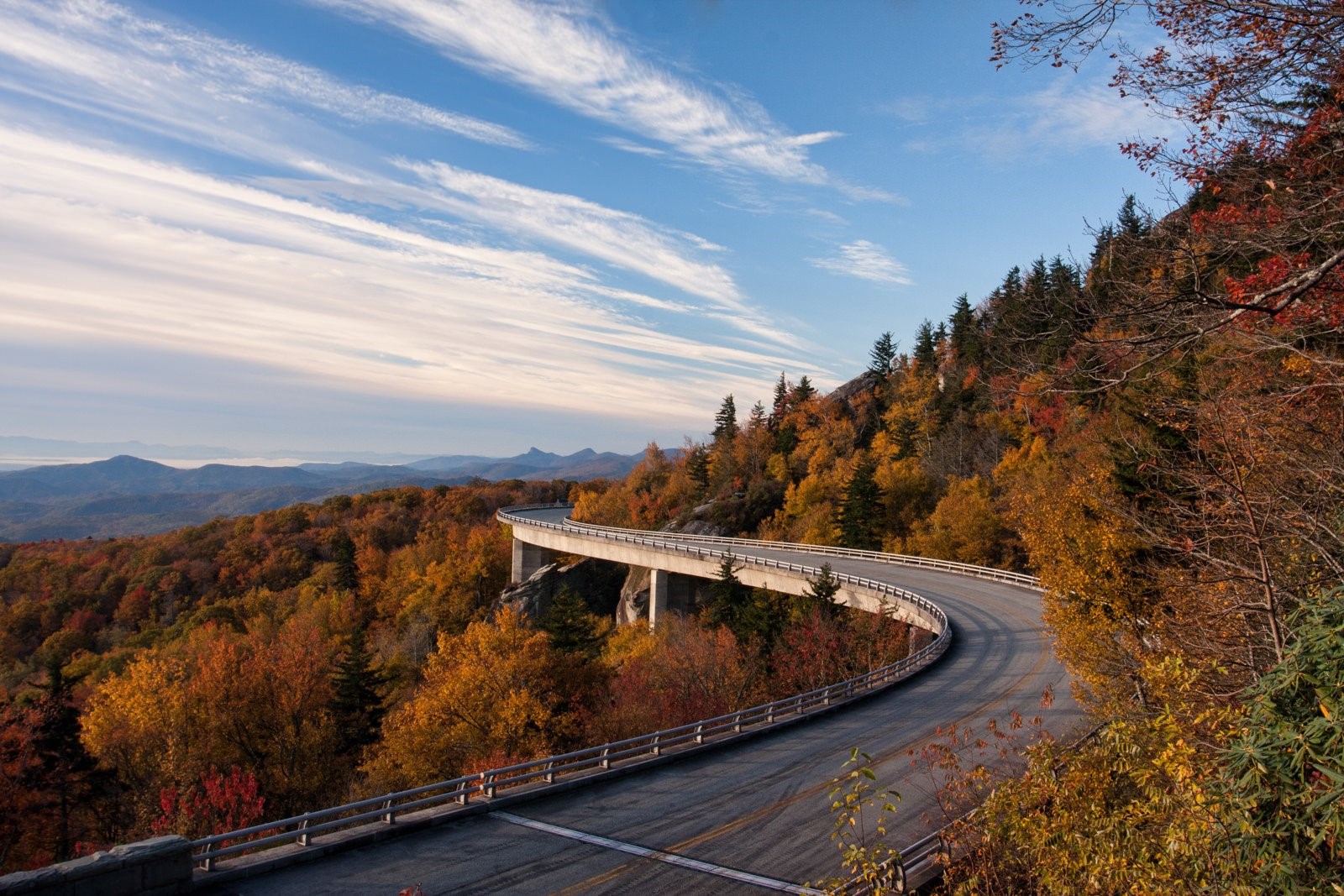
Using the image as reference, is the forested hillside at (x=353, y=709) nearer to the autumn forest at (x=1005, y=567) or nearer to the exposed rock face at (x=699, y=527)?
the autumn forest at (x=1005, y=567)

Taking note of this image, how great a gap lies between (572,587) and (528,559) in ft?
38.7

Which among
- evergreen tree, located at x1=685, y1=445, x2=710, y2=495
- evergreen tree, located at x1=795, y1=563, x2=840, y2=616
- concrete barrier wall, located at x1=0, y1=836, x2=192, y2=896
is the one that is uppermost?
evergreen tree, located at x1=685, y1=445, x2=710, y2=495

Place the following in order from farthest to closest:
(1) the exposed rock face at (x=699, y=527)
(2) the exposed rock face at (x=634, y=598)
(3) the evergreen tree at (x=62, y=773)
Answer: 1. (1) the exposed rock face at (x=699, y=527)
2. (2) the exposed rock face at (x=634, y=598)
3. (3) the evergreen tree at (x=62, y=773)

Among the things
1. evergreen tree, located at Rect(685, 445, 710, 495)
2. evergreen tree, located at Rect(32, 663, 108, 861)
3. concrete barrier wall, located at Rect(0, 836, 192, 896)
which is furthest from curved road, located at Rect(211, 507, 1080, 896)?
evergreen tree, located at Rect(685, 445, 710, 495)

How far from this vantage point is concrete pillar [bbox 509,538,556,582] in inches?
3344

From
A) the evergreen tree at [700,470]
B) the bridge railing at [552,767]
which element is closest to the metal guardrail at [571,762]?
the bridge railing at [552,767]

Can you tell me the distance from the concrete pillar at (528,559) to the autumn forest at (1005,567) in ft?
20.4

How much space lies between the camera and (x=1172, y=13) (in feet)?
23.5

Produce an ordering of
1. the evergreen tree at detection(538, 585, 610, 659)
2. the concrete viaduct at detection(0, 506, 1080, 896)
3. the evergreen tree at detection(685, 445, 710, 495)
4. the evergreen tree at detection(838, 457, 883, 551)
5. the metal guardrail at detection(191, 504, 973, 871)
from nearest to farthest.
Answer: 1. the concrete viaduct at detection(0, 506, 1080, 896)
2. the metal guardrail at detection(191, 504, 973, 871)
3. the evergreen tree at detection(538, 585, 610, 659)
4. the evergreen tree at detection(838, 457, 883, 551)
5. the evergreen tree at detection(685, 445, 710, 495)

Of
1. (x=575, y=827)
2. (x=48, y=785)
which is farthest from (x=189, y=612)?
(x=575, y=827)

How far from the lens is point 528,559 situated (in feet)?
280

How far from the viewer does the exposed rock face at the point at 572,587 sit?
7425 cm

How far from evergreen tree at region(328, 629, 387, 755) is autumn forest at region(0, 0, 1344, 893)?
21cm

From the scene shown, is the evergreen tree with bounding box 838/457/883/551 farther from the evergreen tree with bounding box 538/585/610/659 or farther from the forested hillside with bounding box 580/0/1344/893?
the forested hillside with bounding box 580/0/1344/893
